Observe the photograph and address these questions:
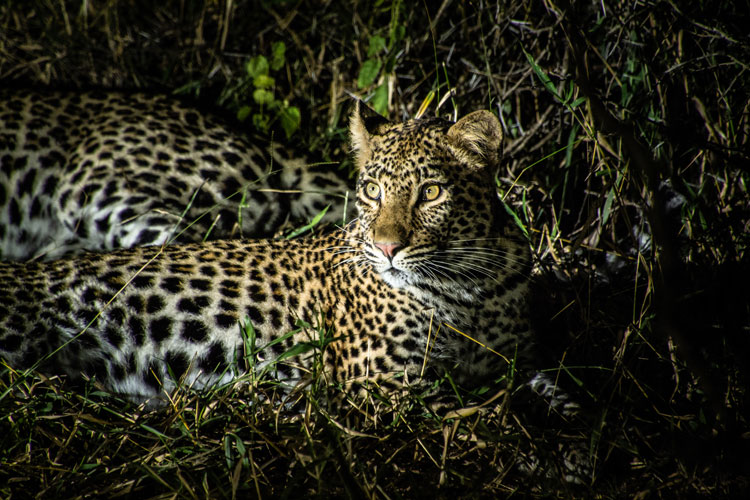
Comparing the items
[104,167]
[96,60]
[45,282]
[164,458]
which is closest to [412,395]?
[164,458]

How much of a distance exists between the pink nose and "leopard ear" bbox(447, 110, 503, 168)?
0.71 m

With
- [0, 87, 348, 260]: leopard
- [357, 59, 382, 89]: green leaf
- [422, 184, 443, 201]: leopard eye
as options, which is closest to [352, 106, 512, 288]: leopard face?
[422, 184, 443, 201]: leopard eye

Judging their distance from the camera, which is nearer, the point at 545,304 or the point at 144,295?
the point at 144,295

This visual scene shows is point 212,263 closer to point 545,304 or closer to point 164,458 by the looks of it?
point 164,458

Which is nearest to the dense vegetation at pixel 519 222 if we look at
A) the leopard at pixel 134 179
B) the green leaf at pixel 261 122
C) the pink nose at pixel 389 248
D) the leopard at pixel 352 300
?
the green leaf at pixel 261 122

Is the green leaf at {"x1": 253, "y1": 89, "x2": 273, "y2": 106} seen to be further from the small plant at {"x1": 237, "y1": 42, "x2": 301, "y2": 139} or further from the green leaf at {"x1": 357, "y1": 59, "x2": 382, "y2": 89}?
the green leaf at {"x1": 357, "y1": 59, "x2": 382, "y2": 89}

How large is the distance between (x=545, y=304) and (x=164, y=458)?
2.71 meters

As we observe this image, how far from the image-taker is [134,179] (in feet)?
18.3

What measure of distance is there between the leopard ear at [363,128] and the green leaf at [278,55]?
2356mm

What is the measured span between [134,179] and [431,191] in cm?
301

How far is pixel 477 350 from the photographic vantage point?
158 inches

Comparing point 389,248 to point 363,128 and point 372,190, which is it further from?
point 363,128

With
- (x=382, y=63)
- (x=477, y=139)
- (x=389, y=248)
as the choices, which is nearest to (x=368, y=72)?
(x=382, y=63)

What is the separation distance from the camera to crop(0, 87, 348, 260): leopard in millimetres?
5441
